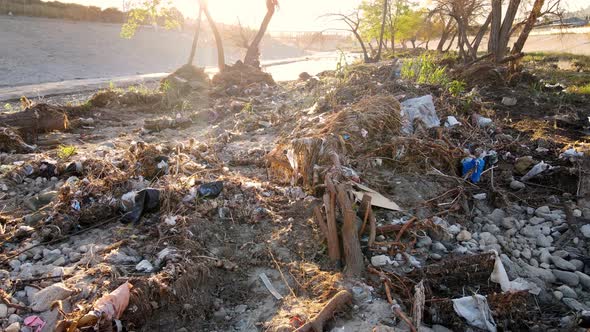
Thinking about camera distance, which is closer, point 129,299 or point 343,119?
point 129,299

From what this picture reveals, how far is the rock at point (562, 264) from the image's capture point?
2611mm

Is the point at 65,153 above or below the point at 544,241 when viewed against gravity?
above

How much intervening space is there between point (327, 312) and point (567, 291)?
1.62 metres

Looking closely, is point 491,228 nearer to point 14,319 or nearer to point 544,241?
point 544,241

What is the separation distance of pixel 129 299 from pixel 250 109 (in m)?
5.36

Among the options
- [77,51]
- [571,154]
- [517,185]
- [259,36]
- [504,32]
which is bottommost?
[517,185]

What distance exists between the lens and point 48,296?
2.06 m

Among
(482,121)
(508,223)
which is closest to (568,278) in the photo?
(508,223)

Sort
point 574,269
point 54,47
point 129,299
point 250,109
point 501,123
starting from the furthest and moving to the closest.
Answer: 1. point 54,47
2. point 250,109
3. point 501,123
4. point 574,269
5. point 129,299

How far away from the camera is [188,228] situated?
2744 millimetres

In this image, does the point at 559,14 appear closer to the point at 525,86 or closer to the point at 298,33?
the point at 525,86

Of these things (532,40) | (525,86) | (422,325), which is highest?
(532,40)

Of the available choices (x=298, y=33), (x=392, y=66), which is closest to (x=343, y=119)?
(x=392, y=66)

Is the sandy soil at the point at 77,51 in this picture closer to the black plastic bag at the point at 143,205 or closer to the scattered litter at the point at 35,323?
the black plastic bag at the point at 143,205
